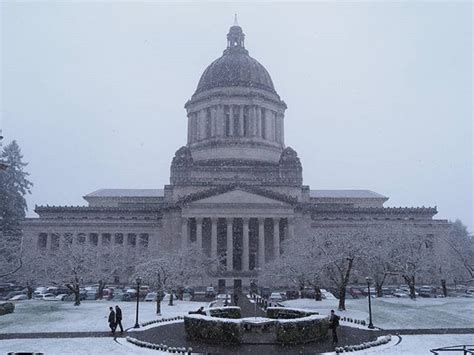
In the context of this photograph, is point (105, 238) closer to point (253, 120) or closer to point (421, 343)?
point (253, 120)

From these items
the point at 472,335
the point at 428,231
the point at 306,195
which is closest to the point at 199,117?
the point at 306,195

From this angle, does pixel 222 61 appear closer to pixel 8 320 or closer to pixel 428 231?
pixel 428 231

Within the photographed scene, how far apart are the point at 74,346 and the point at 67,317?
11234 millimetres

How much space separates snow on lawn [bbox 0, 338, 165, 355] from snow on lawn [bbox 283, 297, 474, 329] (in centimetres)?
1447

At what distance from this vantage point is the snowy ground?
20.0 metres

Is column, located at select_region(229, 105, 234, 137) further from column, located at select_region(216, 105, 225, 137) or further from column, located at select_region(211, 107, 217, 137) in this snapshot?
column, located at select_region(211, 107, 217, 137)

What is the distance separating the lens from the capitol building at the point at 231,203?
69.1 meters

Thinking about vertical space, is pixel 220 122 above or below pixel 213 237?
above

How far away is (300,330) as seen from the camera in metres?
22.2

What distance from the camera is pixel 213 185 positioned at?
245 ft

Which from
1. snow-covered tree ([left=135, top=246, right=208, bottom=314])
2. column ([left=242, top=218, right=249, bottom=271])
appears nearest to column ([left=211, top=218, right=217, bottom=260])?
column ([left=242, top=218, right=249, bottom=271])

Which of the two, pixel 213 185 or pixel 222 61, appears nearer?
pixel 213 185

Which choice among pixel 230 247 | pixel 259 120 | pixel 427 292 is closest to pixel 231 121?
pixel 259 120

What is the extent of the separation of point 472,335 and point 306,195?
2099 inches
